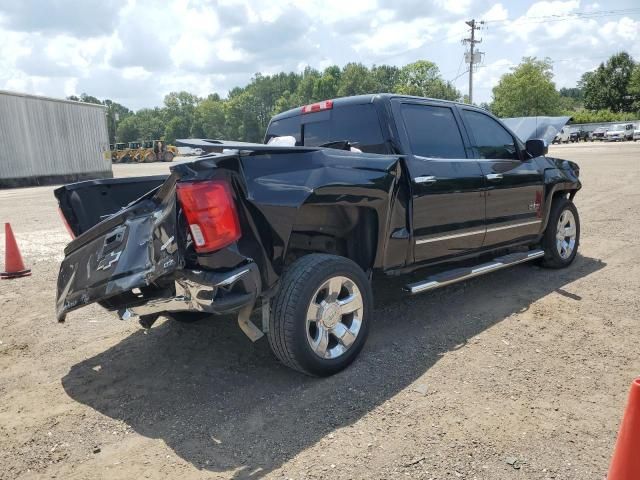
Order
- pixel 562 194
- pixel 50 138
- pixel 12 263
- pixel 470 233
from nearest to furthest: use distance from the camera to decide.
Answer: pixel 470 233
pixel 562 194
pixel 12 263
pixel 50 138

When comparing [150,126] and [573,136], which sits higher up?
[150,126]

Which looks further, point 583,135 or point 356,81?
point 356,81

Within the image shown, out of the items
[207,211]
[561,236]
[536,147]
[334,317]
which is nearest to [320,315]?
[334,317]

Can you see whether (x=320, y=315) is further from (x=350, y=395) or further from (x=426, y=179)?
(x=426, y=179)

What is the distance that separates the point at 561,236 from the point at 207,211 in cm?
469

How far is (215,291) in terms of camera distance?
2.93m

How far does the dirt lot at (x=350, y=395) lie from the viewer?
266cm

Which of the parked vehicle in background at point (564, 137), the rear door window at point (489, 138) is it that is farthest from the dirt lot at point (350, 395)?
the parked vehicle in background at point (564, 137)

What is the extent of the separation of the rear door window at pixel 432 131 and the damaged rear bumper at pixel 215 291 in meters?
1.96

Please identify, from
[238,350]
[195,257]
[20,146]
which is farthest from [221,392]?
[20,146]

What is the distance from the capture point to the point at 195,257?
3.03 meters

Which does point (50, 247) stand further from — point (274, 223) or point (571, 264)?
point (571, 264)

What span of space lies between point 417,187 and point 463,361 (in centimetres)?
136

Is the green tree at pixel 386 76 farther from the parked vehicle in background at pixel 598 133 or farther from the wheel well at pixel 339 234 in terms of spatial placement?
the wheel well at pixel 339 234
